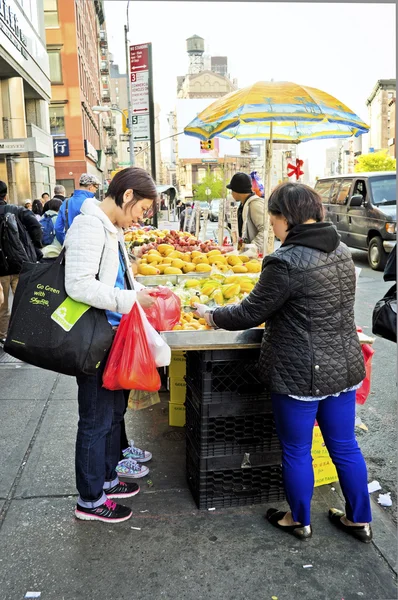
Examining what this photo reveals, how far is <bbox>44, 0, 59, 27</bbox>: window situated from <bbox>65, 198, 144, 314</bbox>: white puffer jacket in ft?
130

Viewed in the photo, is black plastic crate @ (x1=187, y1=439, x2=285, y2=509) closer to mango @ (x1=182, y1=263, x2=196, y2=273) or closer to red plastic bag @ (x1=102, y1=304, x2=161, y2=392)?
red plastic bag @ (x1=102, y1=304, x2=161, y2=392)

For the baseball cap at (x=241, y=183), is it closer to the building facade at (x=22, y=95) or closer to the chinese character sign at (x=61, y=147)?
the building facade at (x=22, y=95)

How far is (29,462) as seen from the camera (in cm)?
396

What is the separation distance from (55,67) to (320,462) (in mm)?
39507

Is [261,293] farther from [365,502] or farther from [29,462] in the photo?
[29,462]

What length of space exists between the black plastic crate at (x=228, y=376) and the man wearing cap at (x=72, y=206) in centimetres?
366

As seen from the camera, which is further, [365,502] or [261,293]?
[365,502]

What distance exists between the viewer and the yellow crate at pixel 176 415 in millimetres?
4566

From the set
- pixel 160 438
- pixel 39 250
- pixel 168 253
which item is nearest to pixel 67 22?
pixel 39 250

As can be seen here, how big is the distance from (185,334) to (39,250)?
20.9 ft

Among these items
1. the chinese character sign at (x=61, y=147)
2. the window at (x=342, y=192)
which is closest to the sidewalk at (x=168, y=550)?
the window at (x=342, y=192)

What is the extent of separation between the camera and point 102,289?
110 inches

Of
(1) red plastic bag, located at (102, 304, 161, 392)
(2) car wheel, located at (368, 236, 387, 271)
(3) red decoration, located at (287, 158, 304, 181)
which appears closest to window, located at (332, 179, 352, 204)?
(2) car wheel, located at (368, 236, 387, 271)

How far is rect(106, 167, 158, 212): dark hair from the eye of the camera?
9.68ft
